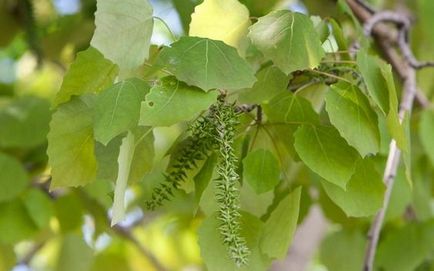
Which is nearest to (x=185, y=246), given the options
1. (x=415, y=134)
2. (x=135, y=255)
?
(x=135, y=255)

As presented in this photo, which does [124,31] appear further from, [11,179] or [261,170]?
[11,179]

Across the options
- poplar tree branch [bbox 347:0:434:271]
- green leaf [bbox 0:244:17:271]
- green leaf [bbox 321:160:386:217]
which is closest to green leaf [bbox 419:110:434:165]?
poplar tree branch [bbox 347:0:434:271]

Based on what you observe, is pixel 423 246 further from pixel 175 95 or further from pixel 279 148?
pixel 175 95

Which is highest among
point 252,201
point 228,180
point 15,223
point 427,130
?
point 228,180

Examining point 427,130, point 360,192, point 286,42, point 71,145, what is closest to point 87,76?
point 71,145

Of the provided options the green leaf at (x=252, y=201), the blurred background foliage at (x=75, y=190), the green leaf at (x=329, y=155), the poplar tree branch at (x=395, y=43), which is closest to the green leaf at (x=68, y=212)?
the blurred background foliage at (x=75, y=190)

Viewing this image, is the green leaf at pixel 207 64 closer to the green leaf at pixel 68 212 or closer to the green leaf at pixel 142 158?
the green leaf at pixel 142 158

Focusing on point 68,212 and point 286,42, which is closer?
point 286,42

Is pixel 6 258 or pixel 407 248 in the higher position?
pixel 407 248
